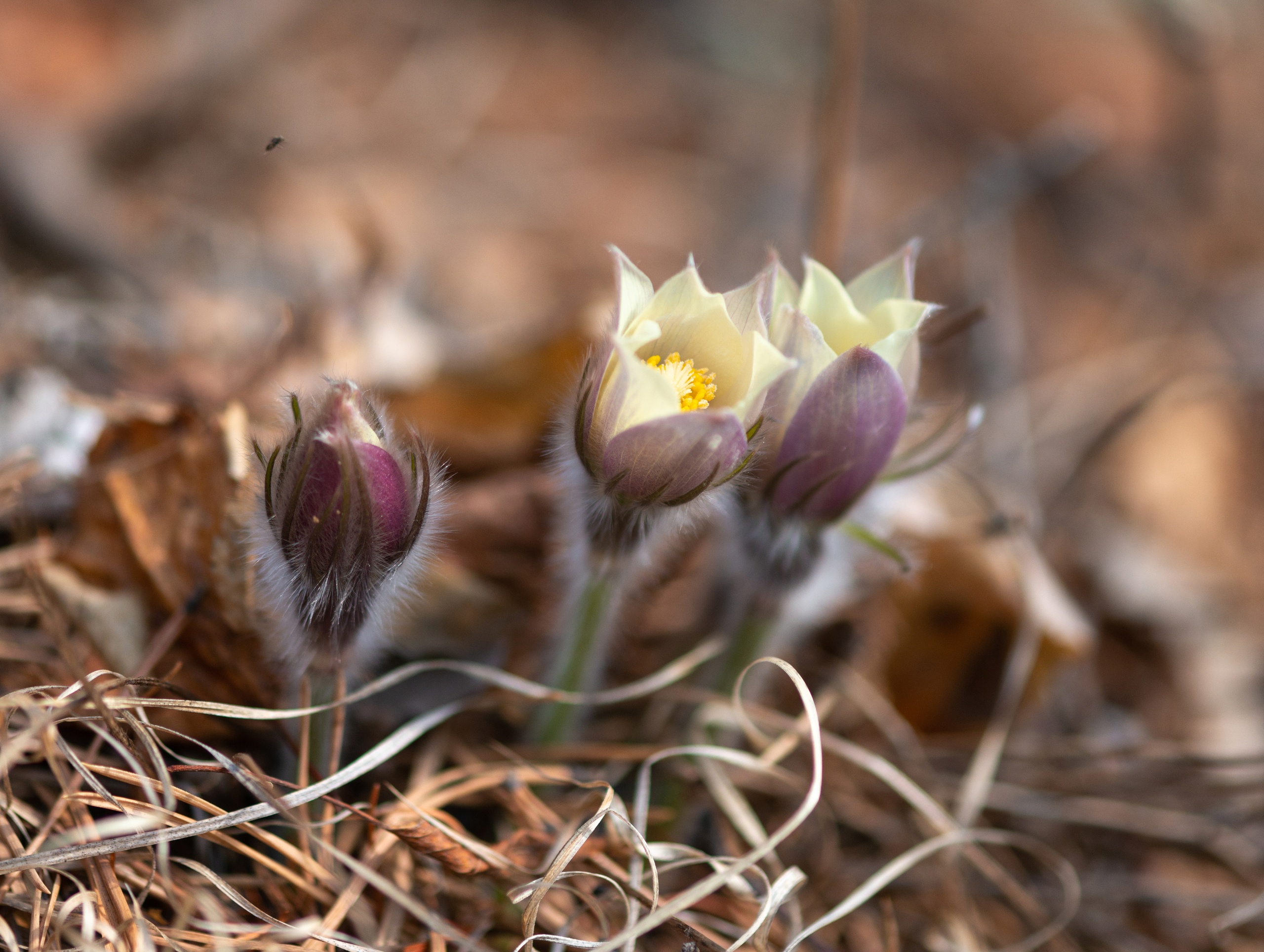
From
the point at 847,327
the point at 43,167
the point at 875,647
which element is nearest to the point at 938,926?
the point at 875,647

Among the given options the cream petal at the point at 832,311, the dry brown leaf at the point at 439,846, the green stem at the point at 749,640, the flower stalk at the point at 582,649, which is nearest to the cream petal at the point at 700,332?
the cream petal at the point at 832,311

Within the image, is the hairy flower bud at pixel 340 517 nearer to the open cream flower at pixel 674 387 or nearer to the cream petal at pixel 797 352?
the open cream flower at pixel 674 387

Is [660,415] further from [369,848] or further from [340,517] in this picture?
[369,848]

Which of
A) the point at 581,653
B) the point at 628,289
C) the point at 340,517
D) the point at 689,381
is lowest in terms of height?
the point at 581,653

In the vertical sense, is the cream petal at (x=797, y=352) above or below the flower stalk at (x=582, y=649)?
above

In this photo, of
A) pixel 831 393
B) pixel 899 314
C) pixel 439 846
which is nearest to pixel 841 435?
pixel 831 393

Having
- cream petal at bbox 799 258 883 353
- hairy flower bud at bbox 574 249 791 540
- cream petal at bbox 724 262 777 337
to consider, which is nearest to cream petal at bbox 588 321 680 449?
hairy flower bud at bbox 574 249 791 540

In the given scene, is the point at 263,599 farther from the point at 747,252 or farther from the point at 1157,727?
the point at 747,252
